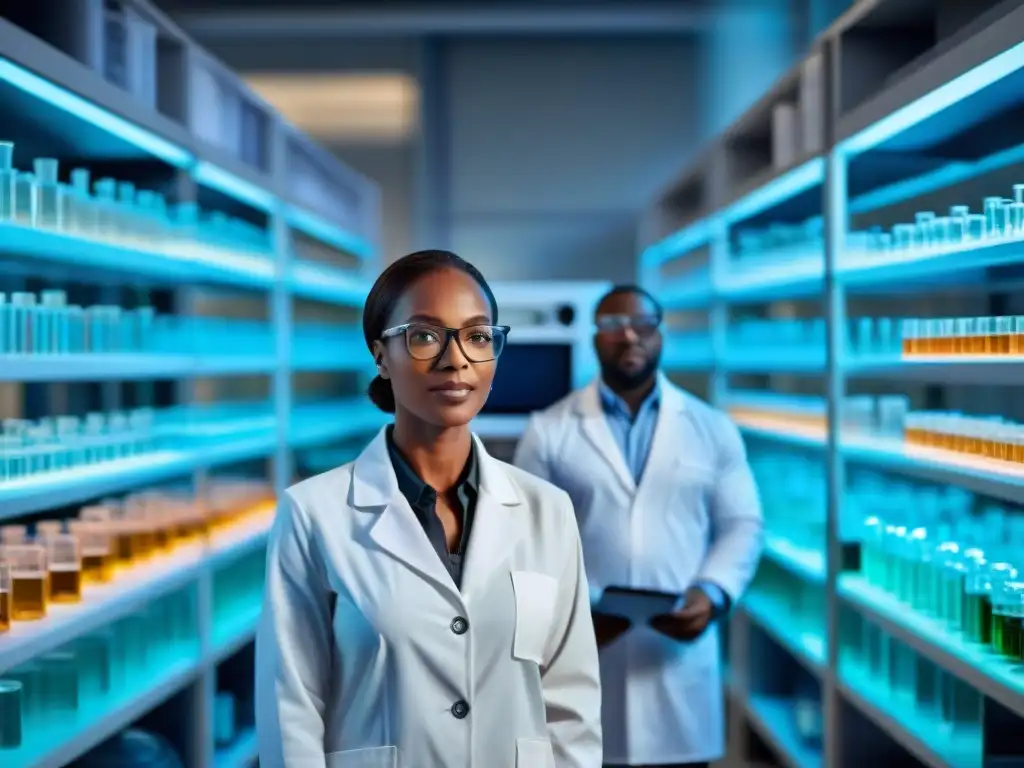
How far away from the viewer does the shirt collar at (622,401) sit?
3242 mm

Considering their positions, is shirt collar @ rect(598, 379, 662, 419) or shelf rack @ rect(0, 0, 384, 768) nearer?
shelf rack @ rect(0, 0, 384, 768)

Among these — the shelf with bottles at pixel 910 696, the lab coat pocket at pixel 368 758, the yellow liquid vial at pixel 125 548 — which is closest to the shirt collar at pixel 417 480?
the lab coat pocket at pixel 368 758

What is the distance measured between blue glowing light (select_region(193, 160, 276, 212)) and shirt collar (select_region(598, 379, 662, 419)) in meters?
1.69

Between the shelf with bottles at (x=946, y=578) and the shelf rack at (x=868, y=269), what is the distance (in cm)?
1

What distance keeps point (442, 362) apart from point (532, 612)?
38 cm

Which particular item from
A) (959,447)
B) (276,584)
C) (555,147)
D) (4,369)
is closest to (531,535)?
(276,584)

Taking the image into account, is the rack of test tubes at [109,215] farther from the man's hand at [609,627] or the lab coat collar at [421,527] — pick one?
the man's hand at [609,627]

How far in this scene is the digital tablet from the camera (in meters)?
2.88

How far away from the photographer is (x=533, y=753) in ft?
5.69

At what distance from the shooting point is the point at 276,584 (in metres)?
1.71

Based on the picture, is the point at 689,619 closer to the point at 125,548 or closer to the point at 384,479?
the point at 384,479

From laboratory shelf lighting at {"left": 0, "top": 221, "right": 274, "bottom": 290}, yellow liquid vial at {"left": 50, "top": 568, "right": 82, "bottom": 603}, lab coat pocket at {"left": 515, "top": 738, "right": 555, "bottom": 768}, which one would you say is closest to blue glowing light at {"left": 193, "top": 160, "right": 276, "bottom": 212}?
laboratory shelf lighting at {"left": 0, "top": 221, "right": 274, "bottom": 290}

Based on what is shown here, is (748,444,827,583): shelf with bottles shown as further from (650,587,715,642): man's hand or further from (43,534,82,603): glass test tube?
(43,534,82,603): glass test tube

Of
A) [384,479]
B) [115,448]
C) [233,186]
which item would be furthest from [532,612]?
[233,186]
